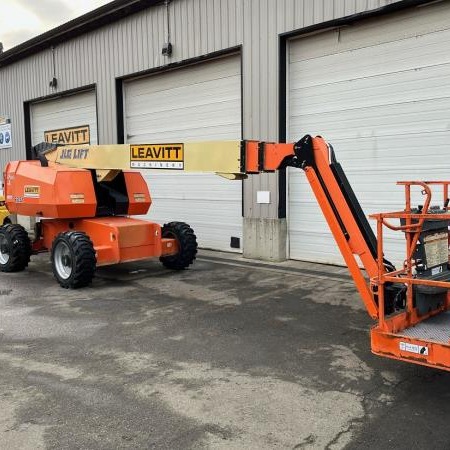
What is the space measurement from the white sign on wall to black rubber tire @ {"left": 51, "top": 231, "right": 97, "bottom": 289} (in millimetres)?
11201

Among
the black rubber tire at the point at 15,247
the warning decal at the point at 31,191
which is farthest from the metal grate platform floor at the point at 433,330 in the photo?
the black rubber tire at the point at 15,247

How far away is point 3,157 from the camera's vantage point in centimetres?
1809

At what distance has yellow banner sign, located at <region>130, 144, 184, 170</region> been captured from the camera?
6801 mm

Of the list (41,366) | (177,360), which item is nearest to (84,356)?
(41,366)

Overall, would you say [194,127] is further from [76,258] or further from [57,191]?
[76,258]

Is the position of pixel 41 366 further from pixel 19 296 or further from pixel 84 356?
pixel 19 296

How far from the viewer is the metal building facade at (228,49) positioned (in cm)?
928

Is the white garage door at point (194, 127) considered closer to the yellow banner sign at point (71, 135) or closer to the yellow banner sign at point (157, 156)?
the yellow banner sign at point (71, 135)

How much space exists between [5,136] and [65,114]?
374 centimetres

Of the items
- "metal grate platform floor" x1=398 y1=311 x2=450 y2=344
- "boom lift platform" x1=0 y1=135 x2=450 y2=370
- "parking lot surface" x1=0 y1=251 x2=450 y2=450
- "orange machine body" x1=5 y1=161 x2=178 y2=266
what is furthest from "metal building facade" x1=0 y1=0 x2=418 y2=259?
"metal grate platform floor" x1=398 y1=311 x2=450 y2=344

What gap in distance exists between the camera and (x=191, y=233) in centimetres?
896

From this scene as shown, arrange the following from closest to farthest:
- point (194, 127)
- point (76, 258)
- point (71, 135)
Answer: point (76, 258)
point (194, 127)
point (71, 135)

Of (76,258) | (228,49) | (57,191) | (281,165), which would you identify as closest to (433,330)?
(281,165)

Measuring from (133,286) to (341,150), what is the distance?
4.29 metres
